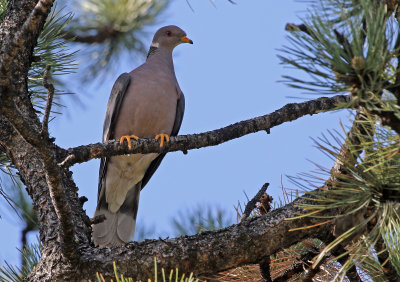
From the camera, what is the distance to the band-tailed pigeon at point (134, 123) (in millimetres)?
4230

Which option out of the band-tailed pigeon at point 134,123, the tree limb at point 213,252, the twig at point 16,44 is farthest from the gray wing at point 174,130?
the twig at point 16,44

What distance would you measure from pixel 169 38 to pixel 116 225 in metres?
2.10

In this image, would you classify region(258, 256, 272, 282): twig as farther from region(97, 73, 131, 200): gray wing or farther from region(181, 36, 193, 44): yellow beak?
region(181, 36, 193, 44): yellow beak

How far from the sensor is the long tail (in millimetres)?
3721

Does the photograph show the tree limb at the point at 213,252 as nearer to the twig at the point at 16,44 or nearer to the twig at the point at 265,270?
the twig at the point at 265,270

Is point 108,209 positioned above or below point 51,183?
above

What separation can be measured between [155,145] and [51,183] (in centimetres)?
89

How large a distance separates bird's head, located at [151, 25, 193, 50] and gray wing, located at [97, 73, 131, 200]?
0.78 metres

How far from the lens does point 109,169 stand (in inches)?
175

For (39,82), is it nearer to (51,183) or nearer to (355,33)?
(51,183)

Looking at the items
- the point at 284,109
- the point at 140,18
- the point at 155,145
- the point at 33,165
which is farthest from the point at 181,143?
the point at 140,18

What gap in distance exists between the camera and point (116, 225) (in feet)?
12.7

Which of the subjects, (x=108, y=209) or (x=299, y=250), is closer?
(x=299, y=250)

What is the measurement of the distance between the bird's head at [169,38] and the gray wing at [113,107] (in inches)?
30.6
